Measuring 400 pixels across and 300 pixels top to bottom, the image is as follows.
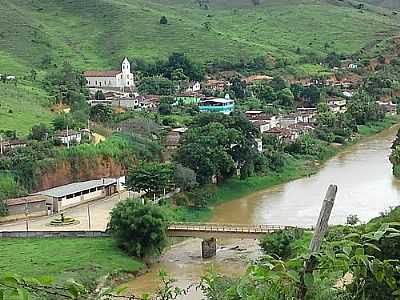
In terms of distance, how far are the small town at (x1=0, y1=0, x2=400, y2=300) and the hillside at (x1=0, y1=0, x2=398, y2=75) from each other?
21 cm

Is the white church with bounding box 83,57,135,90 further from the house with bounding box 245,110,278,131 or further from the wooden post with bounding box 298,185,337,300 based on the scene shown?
the wooden post with bounding box 298,185,337,300

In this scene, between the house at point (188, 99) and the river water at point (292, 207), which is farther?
the house at point (188, 99)

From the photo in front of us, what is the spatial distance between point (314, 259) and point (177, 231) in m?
15.8

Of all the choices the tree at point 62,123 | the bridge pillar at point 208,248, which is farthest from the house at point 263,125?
the bridge pillar at point 208,248

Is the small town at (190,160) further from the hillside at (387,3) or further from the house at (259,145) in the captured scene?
the hillside at (387,3)

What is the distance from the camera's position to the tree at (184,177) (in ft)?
72.0

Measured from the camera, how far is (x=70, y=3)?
2261 inches

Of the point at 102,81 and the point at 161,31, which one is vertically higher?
the point at 161,31

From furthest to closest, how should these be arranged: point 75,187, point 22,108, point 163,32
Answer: point 163,32, point 22,108, point 75,187

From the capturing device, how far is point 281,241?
16094mm

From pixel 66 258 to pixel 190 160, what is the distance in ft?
22.8

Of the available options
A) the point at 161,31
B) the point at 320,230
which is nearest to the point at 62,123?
the point at 320,230

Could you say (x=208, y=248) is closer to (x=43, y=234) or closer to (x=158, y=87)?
(x=43, y=234)

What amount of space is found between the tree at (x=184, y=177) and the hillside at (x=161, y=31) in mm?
20640
